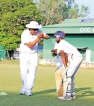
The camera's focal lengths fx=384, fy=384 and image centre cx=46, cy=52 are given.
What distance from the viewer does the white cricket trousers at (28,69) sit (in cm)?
974

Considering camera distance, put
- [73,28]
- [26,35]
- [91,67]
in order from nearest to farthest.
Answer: [26,35] → [91,67] → [73,28]

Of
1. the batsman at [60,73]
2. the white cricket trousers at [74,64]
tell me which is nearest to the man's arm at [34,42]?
the batsman at [60,73]

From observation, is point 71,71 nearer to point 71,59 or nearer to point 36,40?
point 71,59

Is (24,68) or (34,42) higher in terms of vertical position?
(34,42)

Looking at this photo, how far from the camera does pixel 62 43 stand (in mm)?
9094

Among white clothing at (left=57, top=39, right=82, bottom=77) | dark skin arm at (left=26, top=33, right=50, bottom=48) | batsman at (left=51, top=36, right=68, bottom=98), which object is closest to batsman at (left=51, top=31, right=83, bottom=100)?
white clothing at (left=57, top=39, right=82, bottom=77)

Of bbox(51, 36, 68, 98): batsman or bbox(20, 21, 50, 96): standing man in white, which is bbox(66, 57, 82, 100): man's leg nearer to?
bbox(51, 36, 68, 98): batsman

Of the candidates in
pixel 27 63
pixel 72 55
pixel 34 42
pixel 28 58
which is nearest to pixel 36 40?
pixel 34 42

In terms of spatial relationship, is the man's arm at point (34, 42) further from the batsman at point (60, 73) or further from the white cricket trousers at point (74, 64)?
the white cricket trousers at point (74, 64)

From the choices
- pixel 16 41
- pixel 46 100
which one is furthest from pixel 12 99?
pixel 16 41

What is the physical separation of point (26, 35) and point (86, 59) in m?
32.1

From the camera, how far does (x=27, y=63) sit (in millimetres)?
9773

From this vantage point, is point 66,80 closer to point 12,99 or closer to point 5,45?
point 12,99

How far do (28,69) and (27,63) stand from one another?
6.9 inches
